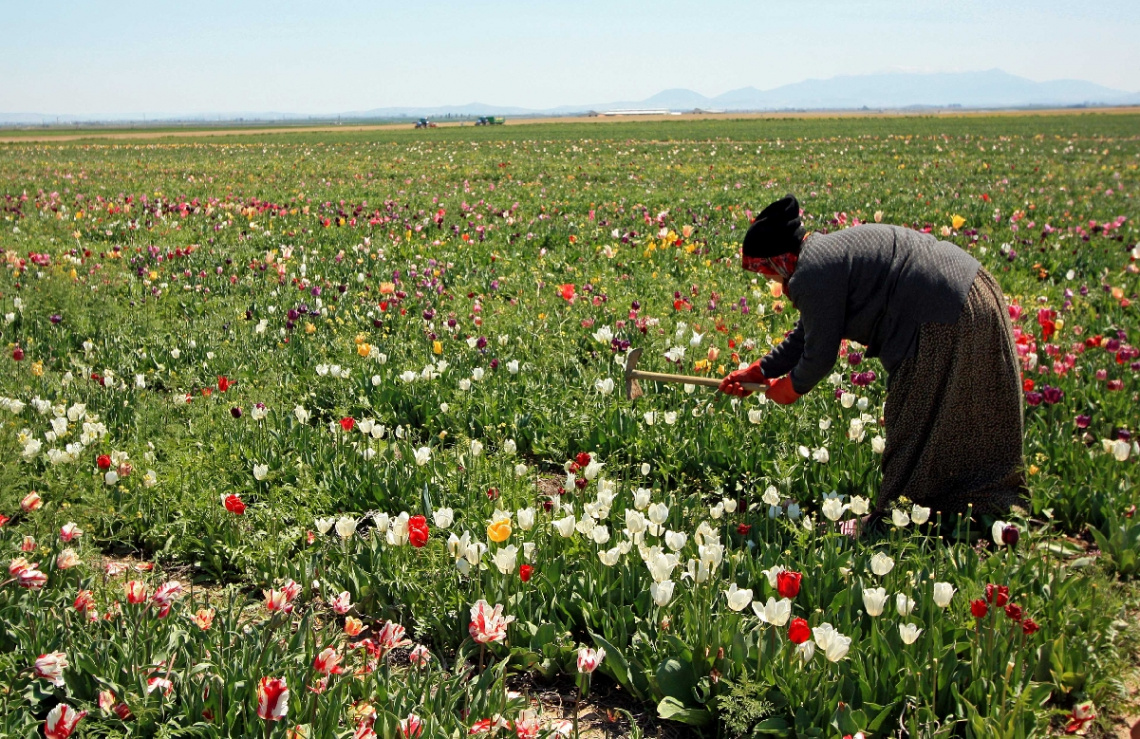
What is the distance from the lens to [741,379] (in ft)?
13.6

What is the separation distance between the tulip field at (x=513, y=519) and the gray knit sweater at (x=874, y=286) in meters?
0.57

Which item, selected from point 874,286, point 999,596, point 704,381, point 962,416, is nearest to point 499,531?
point 999,596

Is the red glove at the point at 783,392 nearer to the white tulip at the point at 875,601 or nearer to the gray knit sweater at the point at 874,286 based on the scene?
the gray knit sweater at the point at 874,286

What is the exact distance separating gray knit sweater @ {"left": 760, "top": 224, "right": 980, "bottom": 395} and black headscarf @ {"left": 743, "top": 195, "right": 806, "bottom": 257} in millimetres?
69

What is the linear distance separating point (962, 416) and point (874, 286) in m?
0.68

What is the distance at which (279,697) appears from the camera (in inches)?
81.6

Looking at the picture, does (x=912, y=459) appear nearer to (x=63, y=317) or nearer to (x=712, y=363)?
(x=712, y=363)

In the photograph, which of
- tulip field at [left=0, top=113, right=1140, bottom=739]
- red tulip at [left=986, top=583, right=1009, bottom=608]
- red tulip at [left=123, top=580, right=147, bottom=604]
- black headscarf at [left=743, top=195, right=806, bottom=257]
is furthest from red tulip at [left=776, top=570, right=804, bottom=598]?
red tulip at [left=123, top=580, right=147, bottom=604]

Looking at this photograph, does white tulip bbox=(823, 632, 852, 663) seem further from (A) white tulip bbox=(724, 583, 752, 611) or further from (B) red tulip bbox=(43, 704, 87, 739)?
(B) red tulip bbox=(43, 704, 87, 739)

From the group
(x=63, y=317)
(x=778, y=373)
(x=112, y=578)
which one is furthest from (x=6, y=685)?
(x=63, y=317)

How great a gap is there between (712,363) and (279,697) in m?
3.84

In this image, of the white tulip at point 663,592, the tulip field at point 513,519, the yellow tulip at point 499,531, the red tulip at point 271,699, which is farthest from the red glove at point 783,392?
the red tulip at point 271,699

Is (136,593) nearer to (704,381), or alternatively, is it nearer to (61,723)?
(61,723)

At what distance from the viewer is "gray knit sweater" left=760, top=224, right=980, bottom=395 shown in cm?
362
